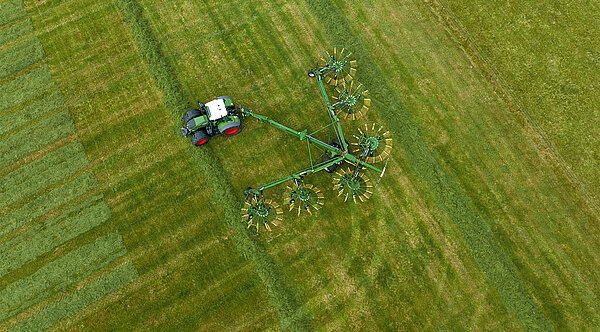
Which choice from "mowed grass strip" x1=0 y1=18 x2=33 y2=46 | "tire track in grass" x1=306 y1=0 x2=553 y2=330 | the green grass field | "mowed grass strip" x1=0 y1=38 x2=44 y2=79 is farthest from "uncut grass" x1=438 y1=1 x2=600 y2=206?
"mowed grass strip" x1=0 y1=18 x2=33 y2=46

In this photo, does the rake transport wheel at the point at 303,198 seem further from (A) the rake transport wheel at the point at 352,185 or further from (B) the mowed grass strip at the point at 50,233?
(B) the mowed grass strip at the point at 50,233

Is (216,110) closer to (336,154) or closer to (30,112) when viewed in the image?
(336,154)

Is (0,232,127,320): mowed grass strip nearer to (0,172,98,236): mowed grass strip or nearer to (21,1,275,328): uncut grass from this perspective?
(21,1,275,328): uncut grass

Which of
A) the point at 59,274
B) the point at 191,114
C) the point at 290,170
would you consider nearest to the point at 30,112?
the point at 59,274

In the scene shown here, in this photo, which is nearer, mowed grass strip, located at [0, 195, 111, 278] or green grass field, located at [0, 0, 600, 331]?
green grass field, located at [0, 0, 600, 331]

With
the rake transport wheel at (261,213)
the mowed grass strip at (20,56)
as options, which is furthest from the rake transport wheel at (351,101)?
the mowed grass strip at (20,56)

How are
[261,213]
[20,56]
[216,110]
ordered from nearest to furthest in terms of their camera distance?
[261,213], [216,110], [20,56]

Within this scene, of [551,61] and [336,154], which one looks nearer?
[336,154]

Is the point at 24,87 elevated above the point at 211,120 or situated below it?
above
